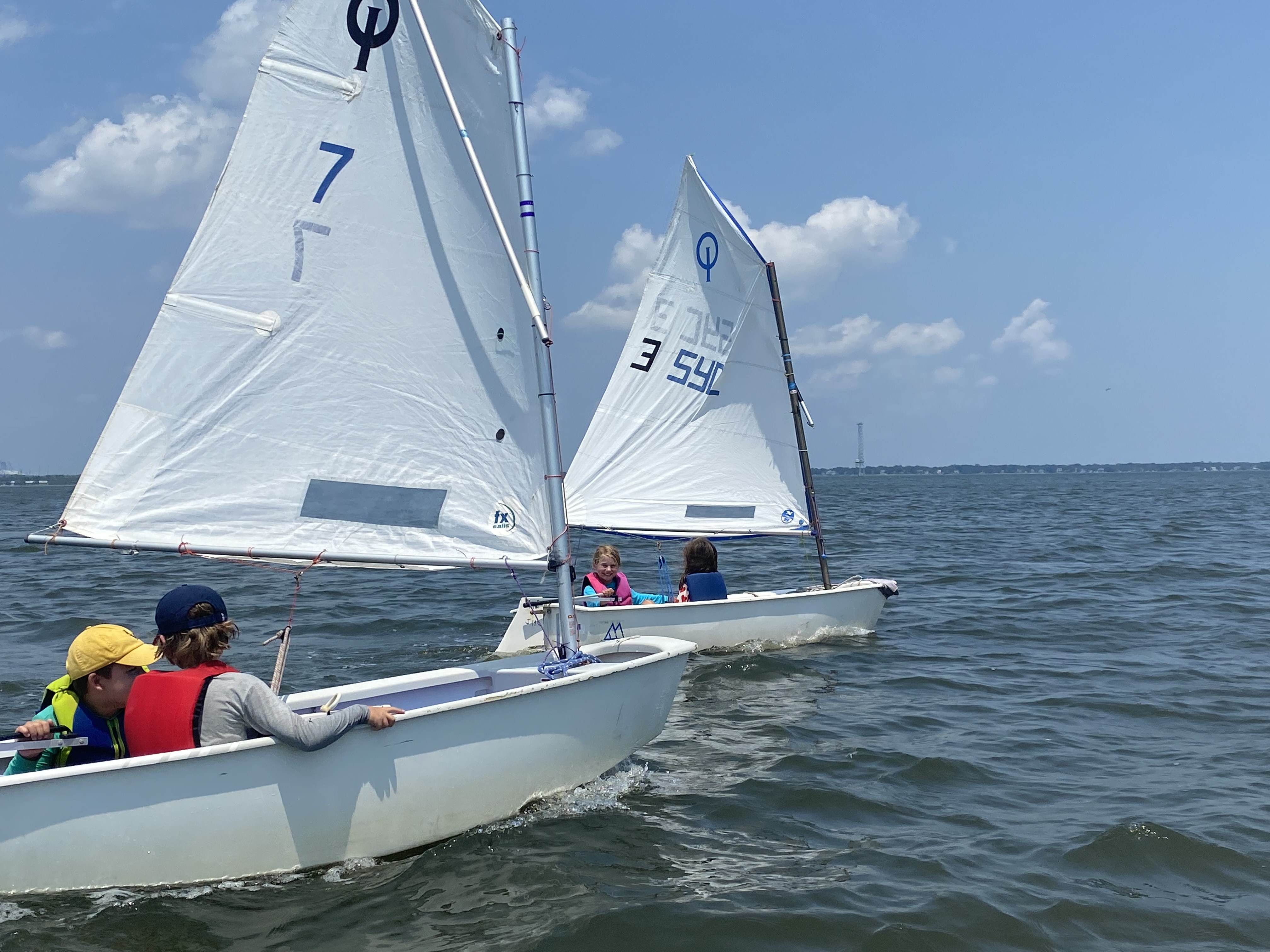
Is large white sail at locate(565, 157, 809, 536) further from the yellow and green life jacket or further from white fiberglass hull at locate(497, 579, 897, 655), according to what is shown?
the yellow and green life jacket

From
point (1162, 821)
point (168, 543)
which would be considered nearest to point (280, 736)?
point (168, 543)

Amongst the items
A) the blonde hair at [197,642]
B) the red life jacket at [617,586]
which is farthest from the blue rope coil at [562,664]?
the red life jacket at [617,586]

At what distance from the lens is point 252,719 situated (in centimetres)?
471

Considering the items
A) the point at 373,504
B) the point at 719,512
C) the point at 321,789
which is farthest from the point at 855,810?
the point at 719,512

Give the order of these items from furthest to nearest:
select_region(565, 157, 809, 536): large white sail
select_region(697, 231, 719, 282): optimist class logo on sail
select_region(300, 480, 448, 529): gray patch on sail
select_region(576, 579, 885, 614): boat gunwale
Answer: select_region(697, 231, 719, 282): optimist class logo on sail < select_region(565, 157, 809, 536): large white sail < select_region(576, 579, 885, 614): boat gunwale < select_region(300, 480, 448, 529): gray patch on sail

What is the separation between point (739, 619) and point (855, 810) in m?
4.66

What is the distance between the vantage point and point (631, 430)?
→ 42.7 feet

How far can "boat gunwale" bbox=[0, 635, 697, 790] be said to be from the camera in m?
4.39

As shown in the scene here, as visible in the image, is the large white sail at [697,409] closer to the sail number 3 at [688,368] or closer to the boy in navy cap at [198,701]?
the sail number 3 at [688,368]

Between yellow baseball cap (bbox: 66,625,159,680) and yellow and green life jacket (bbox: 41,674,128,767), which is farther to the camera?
yellow and green life jacket (bbox: 41,674,128,767)

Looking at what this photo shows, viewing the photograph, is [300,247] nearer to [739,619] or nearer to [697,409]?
[739,619]

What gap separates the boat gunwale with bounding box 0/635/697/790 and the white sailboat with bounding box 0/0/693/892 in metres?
0.03

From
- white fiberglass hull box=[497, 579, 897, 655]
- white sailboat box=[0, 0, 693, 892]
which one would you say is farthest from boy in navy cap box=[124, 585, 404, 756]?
white fiberglass hull box=[497, 579, 897, 655]

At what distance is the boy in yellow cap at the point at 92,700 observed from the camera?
467 centimetres
